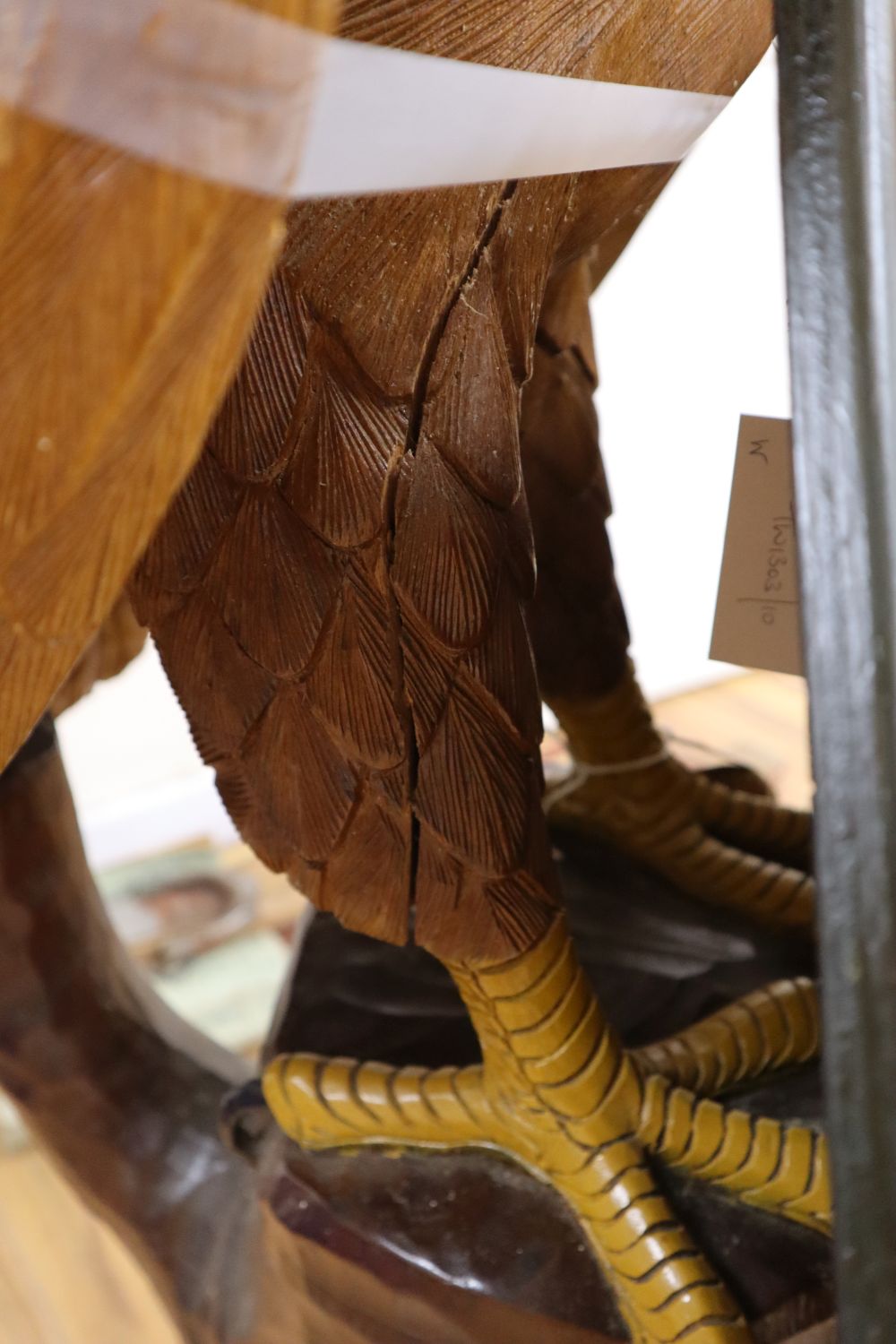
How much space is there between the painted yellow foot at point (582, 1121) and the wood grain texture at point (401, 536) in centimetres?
3

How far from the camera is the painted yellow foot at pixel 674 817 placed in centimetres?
72

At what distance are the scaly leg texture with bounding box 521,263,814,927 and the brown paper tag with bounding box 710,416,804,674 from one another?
7.4 inches

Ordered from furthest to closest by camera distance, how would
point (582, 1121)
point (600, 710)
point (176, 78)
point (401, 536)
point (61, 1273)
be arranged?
point (61, 1273) < point (600, 710) < point (582, 1121) < point (401, 536) < point (176, 78)

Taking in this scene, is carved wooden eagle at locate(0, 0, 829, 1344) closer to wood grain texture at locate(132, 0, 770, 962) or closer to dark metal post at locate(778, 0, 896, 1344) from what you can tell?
wood grain texture at locate(132, 0, 770, 962)

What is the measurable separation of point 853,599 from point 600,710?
508 millimetres

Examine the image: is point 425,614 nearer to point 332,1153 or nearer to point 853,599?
point 853,599

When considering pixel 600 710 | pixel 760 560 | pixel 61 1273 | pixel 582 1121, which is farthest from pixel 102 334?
pixel 61 1273

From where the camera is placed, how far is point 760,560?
17.6 inches

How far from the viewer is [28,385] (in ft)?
0.75

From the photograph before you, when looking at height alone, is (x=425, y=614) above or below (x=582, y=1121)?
above

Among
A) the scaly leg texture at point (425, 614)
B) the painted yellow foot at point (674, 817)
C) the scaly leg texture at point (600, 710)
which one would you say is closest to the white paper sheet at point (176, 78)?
the scaly leg texture at point (425, 614)

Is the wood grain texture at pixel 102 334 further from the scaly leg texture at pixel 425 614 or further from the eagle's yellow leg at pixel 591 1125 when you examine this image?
the eagle's yellow leg at pixel 591 1125

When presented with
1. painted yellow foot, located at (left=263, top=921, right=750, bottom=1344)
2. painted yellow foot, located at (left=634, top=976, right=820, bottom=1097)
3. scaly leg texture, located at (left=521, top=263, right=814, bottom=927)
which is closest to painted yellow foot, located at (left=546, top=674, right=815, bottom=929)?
scaly leg texture, located at (left=521, top=263, right=814, bottom=927)

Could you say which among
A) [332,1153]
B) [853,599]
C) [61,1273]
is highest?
[853,599]
